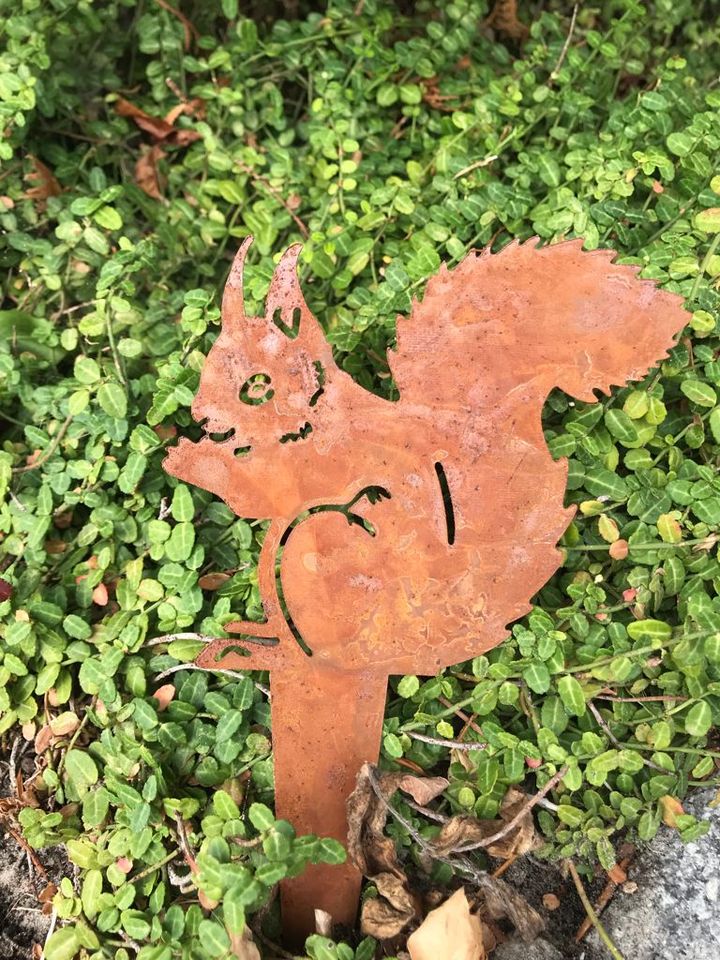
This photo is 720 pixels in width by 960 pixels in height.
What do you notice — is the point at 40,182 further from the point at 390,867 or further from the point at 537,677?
the point at 390,867

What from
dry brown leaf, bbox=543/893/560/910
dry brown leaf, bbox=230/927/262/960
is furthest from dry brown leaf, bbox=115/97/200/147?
dry brown leaf, bbox=543/893/560/910

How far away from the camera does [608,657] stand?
190 centimetres

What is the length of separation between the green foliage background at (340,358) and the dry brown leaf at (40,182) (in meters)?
0.02

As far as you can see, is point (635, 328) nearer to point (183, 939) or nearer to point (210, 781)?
point (210, 781)

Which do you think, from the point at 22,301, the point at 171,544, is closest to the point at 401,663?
the point at 171,544

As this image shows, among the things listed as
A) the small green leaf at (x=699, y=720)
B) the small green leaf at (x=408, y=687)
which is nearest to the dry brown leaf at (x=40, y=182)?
the small green leaf at (x=408, y=687)

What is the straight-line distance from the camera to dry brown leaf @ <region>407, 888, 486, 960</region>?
1.64 meters

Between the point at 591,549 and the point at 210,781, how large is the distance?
105 cm

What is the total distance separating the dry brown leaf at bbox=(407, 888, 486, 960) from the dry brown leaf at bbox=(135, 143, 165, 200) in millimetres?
2237

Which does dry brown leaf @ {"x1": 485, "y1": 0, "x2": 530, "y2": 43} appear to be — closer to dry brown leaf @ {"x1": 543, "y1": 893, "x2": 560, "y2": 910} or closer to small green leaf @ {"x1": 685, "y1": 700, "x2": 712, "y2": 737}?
small green leaf @ {"x1": 685, "y1": 700, "x2": 712, "y2": 737}

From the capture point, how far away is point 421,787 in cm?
186

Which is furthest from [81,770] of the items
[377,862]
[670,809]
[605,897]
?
[670,809]

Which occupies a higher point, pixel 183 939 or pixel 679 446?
pixel 679 446

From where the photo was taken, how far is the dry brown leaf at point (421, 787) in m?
1.85
